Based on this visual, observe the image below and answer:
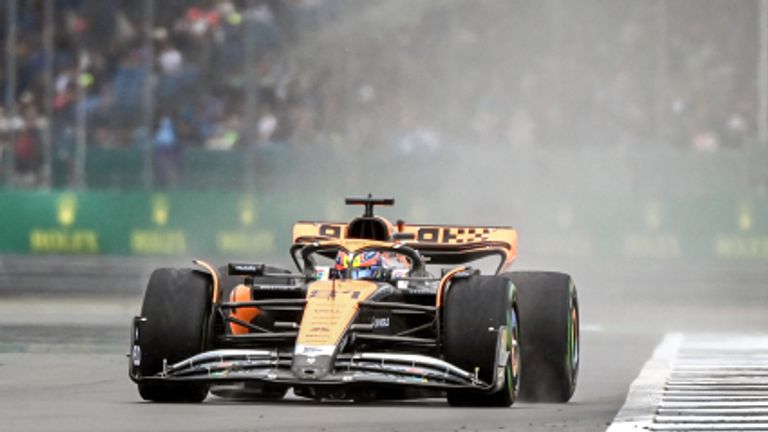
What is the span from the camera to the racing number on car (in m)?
11.8

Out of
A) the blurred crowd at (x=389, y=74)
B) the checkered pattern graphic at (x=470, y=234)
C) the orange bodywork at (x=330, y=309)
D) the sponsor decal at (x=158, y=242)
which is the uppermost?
the blurred crowd at (x=389, y=74)

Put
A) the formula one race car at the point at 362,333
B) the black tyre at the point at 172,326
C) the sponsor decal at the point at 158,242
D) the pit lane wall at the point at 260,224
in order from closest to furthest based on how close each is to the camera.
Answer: the formula one race car at the point at 362,333
the black tyre at the point at 172,326
the pit lane wall at the point at 260,224
the sponsor decal at the point at 158,242

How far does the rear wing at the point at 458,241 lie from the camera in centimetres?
1385

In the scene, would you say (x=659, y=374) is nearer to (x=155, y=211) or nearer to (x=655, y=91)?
(x=155, y=211)

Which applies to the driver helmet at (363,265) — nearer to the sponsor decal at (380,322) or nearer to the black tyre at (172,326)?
the sponsor decal at (380,322)

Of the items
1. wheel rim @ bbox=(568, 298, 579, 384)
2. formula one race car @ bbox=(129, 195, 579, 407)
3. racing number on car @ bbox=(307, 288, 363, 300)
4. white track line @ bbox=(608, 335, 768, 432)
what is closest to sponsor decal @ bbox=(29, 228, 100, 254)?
white track line @ bbox=(608, 335, 768, 432)

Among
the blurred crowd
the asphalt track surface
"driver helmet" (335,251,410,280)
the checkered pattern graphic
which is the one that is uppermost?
the blurred crowd

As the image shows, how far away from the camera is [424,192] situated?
35.1 meters

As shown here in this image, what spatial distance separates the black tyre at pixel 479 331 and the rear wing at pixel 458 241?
200 cm

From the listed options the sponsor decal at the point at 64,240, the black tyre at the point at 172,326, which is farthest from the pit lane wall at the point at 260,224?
the black tyre at the point at 172,326

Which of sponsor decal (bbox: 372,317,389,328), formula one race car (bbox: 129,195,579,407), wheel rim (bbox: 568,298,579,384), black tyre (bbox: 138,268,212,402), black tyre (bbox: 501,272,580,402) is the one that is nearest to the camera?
formula one race car (bbox: 129,195,579,407)

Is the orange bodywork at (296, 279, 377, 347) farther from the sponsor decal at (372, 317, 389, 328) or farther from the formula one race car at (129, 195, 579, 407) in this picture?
the sponsor decal at (372, 317, 389, 328)

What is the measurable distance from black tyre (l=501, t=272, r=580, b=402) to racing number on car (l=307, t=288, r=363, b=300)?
1.20m

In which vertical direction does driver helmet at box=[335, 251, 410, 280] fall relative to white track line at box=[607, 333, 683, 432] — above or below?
above
